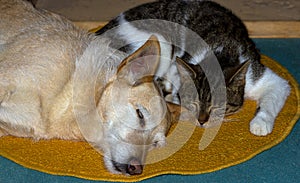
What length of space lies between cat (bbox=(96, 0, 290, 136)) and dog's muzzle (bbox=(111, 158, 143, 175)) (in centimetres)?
60

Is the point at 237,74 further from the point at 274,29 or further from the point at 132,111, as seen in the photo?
the point at 274,29

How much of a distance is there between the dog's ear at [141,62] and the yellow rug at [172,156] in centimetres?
56

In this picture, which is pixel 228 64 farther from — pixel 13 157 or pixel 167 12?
pixel 13 157

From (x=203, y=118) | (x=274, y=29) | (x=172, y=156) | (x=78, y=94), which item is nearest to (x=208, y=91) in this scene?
(x=203, y=118)

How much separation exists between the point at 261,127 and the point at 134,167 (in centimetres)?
88

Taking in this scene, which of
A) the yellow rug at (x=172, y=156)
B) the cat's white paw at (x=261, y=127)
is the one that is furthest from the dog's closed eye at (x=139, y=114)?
the cat's white paw at (x=261, y=127)

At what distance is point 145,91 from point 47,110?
56cm

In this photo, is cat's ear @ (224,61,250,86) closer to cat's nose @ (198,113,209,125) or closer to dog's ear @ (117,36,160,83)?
cat's nose @ (198,113,209,125)


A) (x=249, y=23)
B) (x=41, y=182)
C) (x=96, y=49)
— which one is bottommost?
(x=41, y=182)

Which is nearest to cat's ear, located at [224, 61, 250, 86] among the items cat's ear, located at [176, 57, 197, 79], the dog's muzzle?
cat's ear, located at [176, 57, 197, 79]

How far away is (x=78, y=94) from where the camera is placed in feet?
10.2

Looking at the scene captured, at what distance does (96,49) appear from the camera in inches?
127

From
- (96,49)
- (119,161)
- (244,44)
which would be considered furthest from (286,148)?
(96,49)

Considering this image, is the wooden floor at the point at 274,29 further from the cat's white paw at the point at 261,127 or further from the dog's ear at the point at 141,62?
the dog's ear at the point at 141,62
